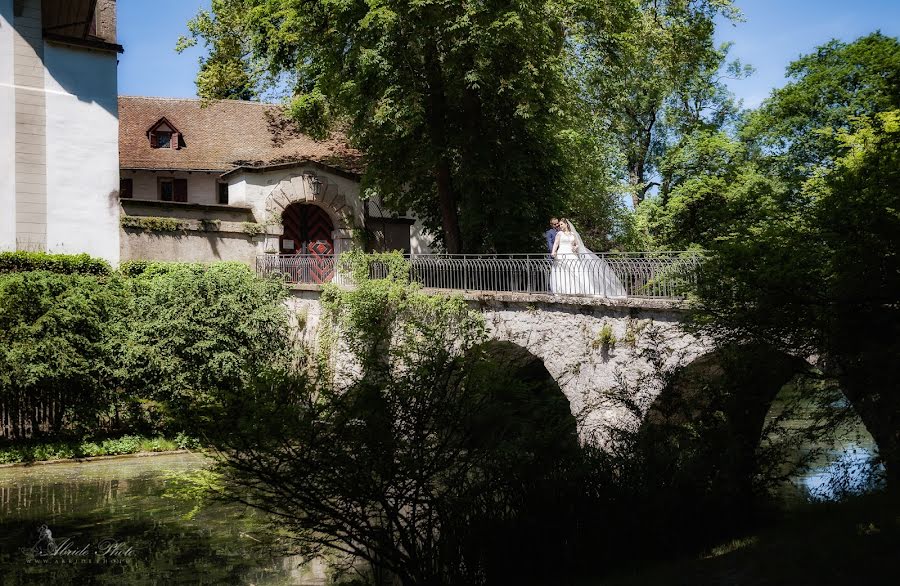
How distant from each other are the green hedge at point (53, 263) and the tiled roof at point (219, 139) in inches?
241

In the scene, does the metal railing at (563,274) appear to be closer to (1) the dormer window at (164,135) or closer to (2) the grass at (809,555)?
(2) the grass at (809,555)

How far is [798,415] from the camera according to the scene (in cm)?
973

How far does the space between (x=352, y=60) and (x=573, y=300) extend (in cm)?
971

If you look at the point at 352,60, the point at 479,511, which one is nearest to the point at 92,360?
the point at 352,60

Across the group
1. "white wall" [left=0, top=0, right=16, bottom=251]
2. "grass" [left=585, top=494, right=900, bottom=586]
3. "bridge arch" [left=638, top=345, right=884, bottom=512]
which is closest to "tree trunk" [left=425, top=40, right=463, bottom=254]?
"white wall" [left=0, top=0, right=16, bottom=251]

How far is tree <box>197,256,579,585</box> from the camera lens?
26.4 feet

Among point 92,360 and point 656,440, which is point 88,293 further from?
point 656,440

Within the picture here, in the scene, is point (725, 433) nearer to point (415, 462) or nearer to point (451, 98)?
point (415, 462)

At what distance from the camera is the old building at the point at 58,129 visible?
23.3 meters

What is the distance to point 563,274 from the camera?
16141 millimetres

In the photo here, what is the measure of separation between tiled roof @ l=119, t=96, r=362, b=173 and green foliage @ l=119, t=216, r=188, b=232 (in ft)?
12.4

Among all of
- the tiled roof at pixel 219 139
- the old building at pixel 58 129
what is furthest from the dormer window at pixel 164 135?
the old building at pixel 58 129

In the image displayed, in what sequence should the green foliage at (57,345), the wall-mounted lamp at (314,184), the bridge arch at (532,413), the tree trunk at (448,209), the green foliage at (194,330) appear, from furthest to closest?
1. the wall-mounted lamp at (314,184)
2. the tree trunk at (448,209)
3. the green foliage at (194,330)
4. the green foliage at (57,345)
5. the bridge arch at (532,413)

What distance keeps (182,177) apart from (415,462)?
78.3ft
